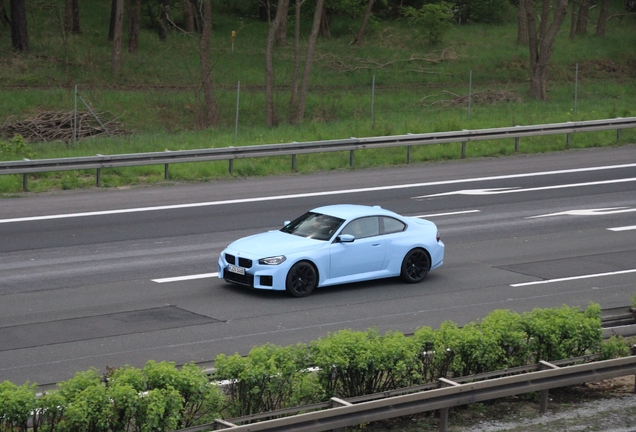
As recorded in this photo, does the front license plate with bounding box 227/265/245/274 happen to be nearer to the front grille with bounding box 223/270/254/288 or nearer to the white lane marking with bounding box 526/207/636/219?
the front grille with bounding box 223/270/254/288

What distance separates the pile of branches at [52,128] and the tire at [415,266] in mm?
19104

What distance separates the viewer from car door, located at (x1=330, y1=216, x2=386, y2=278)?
14.7 m

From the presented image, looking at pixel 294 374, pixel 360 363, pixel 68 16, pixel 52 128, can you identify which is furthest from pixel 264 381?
pixel 68 16

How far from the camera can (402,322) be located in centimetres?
1310

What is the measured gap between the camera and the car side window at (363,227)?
49.5 ft

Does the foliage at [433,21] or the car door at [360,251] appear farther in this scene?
the foliage at [433,21]

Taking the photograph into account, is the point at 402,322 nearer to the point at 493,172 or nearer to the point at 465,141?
the point at 493,172

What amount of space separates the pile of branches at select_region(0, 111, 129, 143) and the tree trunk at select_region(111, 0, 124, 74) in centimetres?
1110

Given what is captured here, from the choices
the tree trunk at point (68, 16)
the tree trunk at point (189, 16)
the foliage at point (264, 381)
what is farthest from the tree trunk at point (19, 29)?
the foliage at point (264, 381)

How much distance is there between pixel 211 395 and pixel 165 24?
48.0 metres

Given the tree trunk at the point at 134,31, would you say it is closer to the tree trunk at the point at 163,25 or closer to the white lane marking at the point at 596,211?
the tree trunk at the point at 163,25

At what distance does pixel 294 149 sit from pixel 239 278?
11.4 m

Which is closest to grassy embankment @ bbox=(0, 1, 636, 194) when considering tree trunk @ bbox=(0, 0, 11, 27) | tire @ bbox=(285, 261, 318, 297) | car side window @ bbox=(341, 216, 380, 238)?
tree trunk @ bbox=(0, 0, 11, 27)

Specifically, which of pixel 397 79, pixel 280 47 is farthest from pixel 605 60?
pixel 280 47
